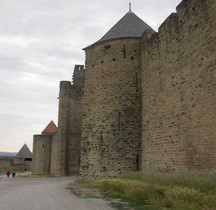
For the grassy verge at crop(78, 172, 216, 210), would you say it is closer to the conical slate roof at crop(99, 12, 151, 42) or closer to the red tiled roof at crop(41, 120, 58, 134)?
the conical slate roof at crop(99, 12, 151, 42)

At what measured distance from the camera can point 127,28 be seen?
17734 mm

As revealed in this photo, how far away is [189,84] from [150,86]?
11.9 ft

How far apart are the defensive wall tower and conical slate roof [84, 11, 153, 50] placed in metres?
9.67

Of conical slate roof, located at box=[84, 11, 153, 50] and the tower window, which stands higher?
conical slate roof, located at box=[84, 11, 153, 50]

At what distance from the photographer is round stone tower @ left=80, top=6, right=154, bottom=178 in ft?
52.7

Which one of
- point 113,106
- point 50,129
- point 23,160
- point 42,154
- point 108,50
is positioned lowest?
point 42,154

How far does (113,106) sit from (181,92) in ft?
17.1

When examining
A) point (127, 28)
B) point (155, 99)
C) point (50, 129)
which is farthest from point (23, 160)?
point (155, 99)

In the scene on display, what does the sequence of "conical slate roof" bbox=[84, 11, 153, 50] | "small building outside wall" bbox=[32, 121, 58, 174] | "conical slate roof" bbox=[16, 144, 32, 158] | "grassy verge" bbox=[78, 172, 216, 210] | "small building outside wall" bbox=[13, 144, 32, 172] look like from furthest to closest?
"conical slate roof" bbox=[16, 144, 32, 158], "small building outside wall" bbox=[13, 144, 32, 172], "small building outside wall" bbox=[32, 121, 58, 174], "conical slate roof" bbox=[84, 11, 153, 50], "grassy verge" bbox=[78, 172, 216, 210]

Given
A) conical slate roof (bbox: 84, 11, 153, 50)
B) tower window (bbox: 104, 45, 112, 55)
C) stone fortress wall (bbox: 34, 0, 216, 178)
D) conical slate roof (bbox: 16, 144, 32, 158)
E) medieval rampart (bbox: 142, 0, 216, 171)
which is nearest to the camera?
medieval rampart (bbox: 142, 0, 216, 171)

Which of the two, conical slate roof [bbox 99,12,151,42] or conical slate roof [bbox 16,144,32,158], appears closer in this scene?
conical slate roof [bbox 99,12,151,42]

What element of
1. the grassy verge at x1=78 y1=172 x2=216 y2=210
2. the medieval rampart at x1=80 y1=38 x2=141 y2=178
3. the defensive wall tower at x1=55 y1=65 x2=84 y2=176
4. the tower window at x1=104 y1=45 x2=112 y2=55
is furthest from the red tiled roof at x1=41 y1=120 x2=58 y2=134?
the grassy verge at x1=78 y1=172 x2=216 y2=210

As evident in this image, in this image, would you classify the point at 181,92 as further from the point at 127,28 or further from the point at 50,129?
the point at 50,129

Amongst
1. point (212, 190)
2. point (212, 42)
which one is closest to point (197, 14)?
point (212, 42)
